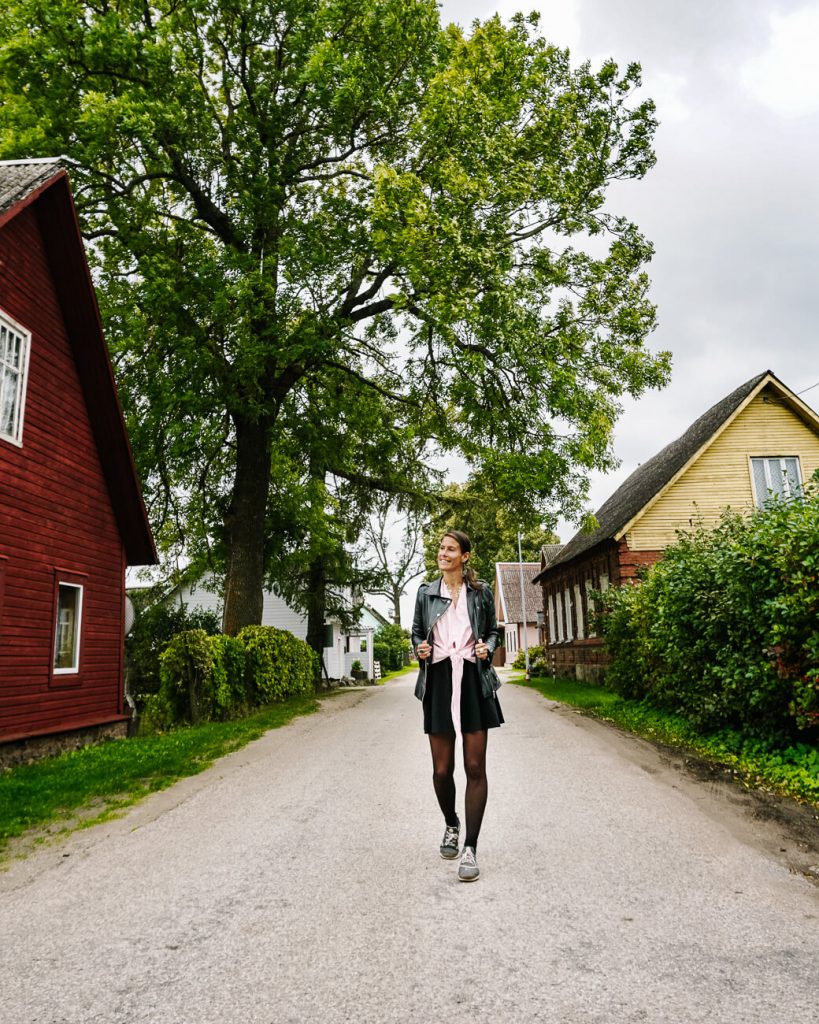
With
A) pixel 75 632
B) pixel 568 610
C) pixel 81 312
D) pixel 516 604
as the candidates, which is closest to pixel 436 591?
pixel 75 632

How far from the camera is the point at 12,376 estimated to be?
37.4ft

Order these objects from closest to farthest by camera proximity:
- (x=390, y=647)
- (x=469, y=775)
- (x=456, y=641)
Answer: (x=469, y=775) → (x=456, y=641) → (x=390, y=647)

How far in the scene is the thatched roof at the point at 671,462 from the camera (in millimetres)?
22781

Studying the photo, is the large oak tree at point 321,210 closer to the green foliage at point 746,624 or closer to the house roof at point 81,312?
the house roof at point 81,312

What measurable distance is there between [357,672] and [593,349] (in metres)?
33.8

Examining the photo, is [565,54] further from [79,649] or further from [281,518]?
[79,649]

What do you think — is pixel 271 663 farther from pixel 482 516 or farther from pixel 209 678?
pixel 482 516

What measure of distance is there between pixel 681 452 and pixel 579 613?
8.10 m

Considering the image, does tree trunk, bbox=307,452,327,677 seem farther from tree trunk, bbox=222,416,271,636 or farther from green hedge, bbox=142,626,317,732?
green hedge, bbox=142,626,317,732

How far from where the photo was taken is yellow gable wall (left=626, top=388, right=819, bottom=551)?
76.0ft

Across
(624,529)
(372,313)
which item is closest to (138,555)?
(372,313)

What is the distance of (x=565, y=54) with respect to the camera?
56.7ft

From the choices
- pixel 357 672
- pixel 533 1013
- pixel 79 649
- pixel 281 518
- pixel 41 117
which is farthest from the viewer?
pixel 357 672

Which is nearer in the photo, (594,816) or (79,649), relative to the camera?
(594,816)
